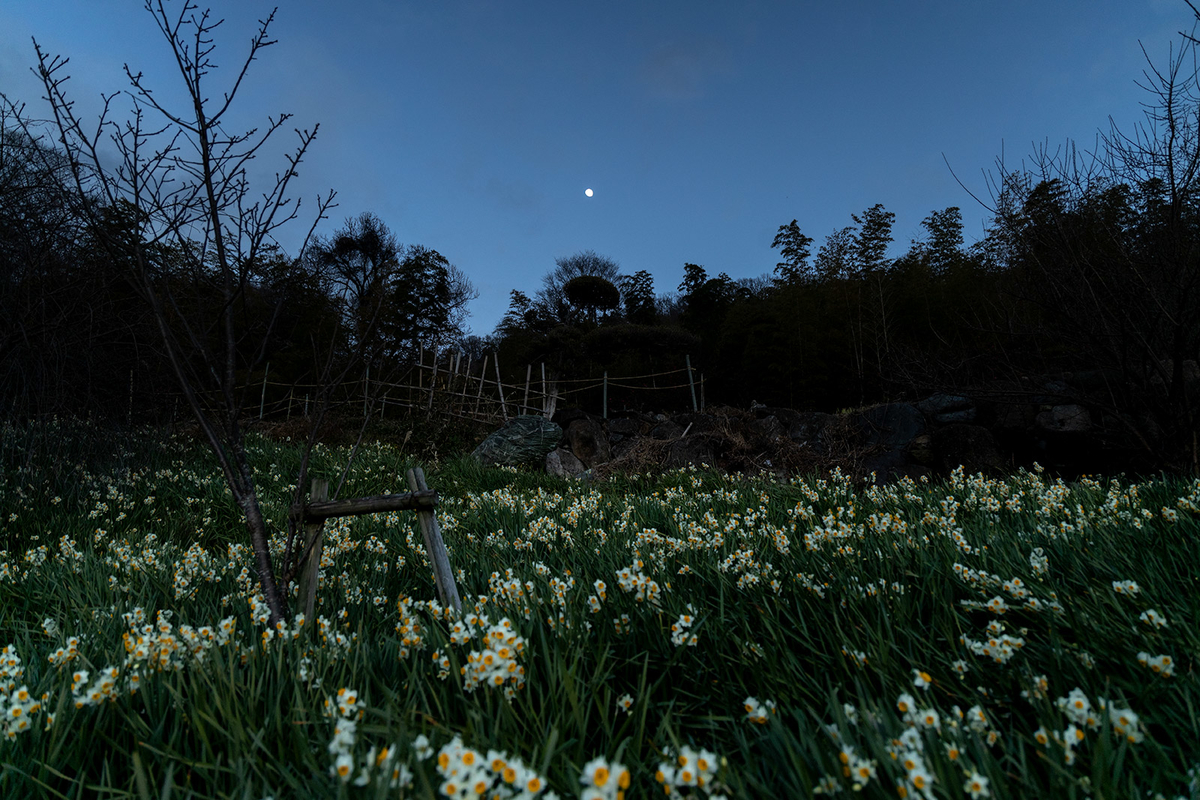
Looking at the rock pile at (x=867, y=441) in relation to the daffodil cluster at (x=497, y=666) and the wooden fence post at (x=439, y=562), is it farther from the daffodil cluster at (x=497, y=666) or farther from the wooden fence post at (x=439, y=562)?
the daffodil cluster at (x=497, y=666)

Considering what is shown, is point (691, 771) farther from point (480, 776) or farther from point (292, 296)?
point (292, 296)

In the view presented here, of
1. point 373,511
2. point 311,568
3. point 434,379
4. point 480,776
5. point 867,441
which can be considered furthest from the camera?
point 434,379

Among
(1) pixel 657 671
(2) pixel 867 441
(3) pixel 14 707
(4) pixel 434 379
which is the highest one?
(4) pixel 434 379

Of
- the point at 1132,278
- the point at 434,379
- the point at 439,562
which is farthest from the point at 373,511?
the point at 434,379

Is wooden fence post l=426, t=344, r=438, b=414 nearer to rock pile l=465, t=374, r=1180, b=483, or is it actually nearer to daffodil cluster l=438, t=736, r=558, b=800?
rock pile l=465, t=374, r=1180, b=483

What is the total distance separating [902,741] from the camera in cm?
102

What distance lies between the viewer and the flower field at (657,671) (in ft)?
3.43

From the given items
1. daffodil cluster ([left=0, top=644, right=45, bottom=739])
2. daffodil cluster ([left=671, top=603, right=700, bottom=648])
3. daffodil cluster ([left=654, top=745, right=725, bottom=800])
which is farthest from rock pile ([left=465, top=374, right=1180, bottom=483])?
daffodil cluster ([left=0, top=644, right=45, bottom=739])

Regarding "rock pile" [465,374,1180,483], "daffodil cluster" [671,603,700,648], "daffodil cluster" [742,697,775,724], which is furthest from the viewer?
"rock pile" [465,374,1180,483]

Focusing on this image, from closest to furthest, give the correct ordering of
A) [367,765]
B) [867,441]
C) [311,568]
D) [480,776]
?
[480,776] → [367,765] → [311,568] → [867,441]

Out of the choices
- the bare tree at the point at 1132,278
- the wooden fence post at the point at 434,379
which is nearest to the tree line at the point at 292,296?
the bare tree at the point at 1132,278

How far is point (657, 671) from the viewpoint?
169cm

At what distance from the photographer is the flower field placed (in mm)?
1046

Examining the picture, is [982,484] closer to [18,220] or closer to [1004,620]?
[1004,620]
